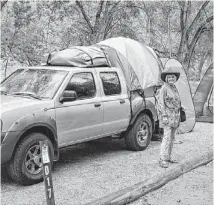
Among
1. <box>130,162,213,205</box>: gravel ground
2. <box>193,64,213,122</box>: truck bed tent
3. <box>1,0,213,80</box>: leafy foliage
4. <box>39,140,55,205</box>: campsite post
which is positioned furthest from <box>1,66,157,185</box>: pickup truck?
<box>1,0,213,80</box>: leafy foliage

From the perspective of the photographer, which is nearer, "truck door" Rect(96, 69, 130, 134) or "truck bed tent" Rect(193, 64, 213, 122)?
"truck door" Rect(96, 69, 130, 134)

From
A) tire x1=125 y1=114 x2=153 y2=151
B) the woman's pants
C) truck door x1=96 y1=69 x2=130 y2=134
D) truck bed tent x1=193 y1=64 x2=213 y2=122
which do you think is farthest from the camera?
truck bed tent x1=193 y1=64 x2=213 y2=122

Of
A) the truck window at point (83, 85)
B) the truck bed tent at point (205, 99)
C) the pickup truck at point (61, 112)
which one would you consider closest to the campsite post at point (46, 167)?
the pickup truck at point (61, 112)

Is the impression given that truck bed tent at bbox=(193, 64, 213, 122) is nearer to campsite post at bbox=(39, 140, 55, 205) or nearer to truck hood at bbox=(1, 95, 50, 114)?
truck hood at bbox=(1, 95, 50, 114)

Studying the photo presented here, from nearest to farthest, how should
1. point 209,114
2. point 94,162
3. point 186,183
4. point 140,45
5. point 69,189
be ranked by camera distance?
point 69,189 → point 186,183 → point 94,162 → point 140,45 → point 209,114

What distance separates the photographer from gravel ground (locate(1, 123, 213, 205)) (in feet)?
16.6

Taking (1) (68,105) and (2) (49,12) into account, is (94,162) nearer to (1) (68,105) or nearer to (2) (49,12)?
(1) (68,105)

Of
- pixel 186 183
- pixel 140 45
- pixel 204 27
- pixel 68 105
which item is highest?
pixel 204 27

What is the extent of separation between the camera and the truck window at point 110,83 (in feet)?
23.0

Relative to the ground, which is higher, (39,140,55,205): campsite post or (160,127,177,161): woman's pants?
(39,140,55,205): campsite post

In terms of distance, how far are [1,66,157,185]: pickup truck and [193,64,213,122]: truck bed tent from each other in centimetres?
487

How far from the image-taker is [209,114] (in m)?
12.4

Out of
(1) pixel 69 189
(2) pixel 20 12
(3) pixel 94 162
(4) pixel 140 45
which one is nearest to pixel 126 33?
(2) pixel 20 12

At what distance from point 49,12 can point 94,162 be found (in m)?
9.07
